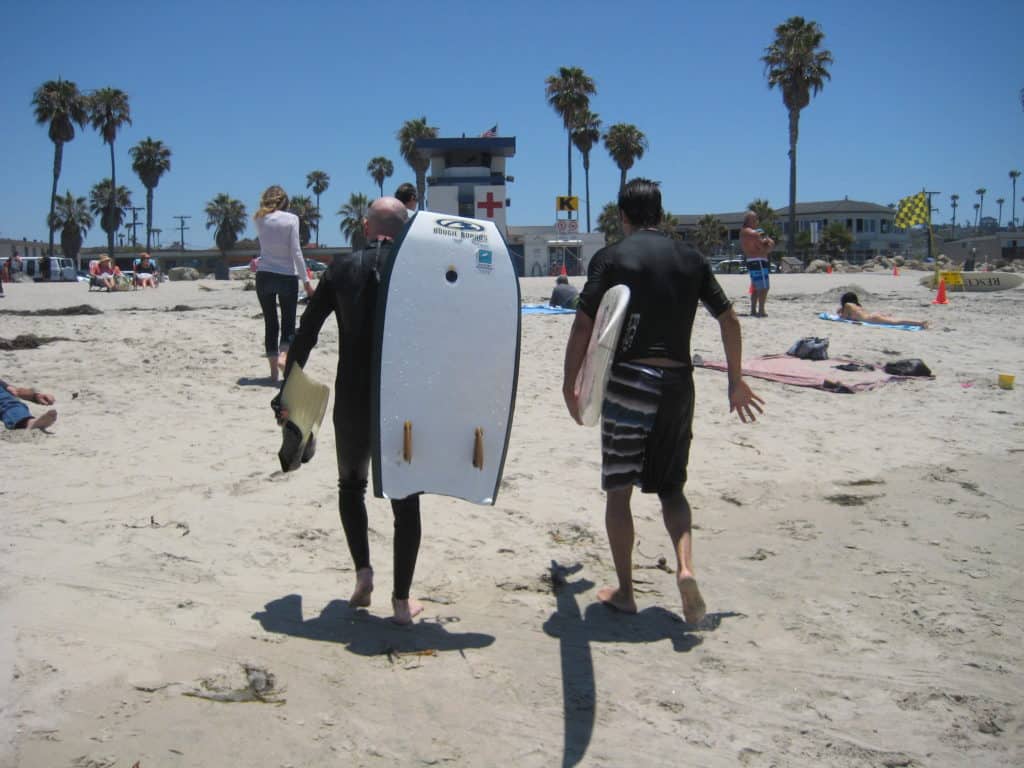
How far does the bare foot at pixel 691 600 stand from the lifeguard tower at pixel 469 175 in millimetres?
10708

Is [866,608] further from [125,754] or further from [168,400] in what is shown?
[168,400]

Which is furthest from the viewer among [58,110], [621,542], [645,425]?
[58,110]

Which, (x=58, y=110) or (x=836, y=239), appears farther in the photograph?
(x=836, y=239)

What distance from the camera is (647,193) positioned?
11.3 feet

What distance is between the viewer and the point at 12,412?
207 inches

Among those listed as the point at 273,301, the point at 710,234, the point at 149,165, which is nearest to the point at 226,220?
the point at 149,165

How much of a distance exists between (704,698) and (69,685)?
2060 mm

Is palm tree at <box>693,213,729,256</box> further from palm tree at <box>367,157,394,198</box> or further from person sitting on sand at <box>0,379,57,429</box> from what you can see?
person sitting on sand at <box>0,379,57,429</box>

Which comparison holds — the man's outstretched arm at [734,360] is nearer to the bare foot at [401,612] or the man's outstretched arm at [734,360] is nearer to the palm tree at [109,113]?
the bare foot at [401,612]

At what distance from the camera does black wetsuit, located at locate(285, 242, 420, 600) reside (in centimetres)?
320

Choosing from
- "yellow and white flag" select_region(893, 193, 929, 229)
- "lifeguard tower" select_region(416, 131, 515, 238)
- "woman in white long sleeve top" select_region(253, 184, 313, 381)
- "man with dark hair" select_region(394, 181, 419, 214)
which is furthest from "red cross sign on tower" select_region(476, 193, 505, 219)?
"yellow and white flag" select_region(893, 193, 929, 229)

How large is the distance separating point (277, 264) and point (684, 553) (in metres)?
5.00

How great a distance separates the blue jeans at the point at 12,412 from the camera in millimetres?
5250

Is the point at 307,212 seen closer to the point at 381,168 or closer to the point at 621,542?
the point at 381,168
